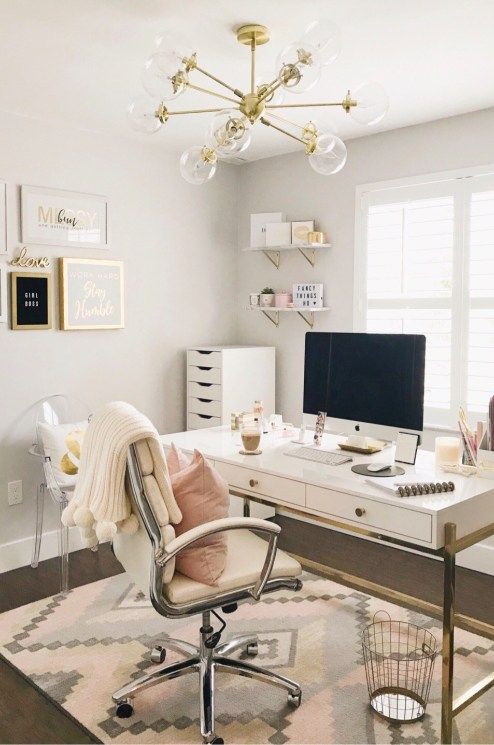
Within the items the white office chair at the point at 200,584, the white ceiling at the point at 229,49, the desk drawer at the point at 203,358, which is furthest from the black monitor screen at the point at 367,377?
the desk drawer at the point at 203,358

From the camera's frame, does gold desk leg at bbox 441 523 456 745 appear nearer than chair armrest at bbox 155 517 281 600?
No

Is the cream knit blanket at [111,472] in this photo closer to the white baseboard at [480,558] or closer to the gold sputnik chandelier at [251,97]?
the gold sputnik chandelier at [251,97]

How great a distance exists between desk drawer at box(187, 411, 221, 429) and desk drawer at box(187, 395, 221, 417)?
0.09 ft

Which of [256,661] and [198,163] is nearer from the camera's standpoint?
[198,163]

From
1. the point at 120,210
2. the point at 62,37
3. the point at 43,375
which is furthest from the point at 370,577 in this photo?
the point at 62,37

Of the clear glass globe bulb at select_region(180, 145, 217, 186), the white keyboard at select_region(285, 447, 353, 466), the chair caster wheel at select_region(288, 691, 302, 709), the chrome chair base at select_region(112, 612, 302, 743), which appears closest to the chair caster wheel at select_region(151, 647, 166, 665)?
the chrome chair base at select_region(112, 612, 302, 743)

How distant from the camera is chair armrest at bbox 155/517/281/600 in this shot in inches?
76.9

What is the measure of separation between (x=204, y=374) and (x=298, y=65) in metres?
2.56

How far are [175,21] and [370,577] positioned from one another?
277 centimetres

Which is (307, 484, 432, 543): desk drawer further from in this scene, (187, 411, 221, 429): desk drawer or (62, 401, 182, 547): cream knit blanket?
(187, 411, 221, 429): desk drawer

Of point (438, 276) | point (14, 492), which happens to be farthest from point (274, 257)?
point (14, 492)

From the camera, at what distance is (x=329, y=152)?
242 centimetres

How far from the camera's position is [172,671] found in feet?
7.70

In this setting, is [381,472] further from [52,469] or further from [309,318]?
[309,318]
